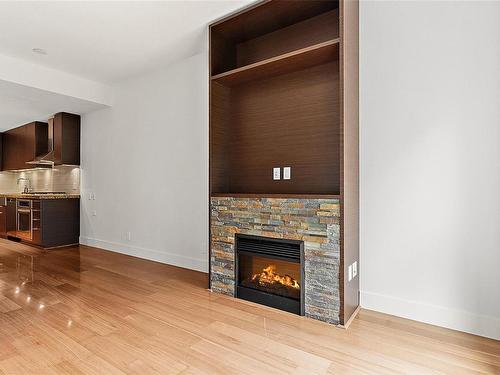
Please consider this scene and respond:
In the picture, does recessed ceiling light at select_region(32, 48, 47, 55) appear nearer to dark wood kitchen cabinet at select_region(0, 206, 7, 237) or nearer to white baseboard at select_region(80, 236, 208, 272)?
white baseboard at select_region(80, 236, 208, 272)

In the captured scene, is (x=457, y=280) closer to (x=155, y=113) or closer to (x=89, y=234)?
(x=155, y=113)

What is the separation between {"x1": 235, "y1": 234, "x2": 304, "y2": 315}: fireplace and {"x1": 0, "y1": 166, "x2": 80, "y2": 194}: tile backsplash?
4.63 m

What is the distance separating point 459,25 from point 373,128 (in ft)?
3.12

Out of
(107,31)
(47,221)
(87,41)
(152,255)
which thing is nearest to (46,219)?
(47,221)

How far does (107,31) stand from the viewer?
346 centimetres

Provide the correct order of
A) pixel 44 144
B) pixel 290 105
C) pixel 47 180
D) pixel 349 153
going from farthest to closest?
pixel 47 180
pixel 44 144
pixel 290 105
pixel 349 153

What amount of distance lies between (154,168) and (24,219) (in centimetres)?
345

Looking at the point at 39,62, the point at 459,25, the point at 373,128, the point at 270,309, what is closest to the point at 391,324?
the point at 270,309

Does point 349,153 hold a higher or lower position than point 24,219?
higher

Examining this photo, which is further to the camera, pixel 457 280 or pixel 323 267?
pixel 323 267

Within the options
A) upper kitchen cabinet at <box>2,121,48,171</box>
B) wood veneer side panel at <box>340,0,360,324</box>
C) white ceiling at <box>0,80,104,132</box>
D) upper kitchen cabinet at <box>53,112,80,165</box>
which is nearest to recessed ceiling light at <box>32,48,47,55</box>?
white ceiling at <box>0,80,104,132</box>

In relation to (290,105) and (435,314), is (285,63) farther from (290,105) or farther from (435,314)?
(435,314)

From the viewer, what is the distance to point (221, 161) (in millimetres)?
3383

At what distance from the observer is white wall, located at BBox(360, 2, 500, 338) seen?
2.23m
